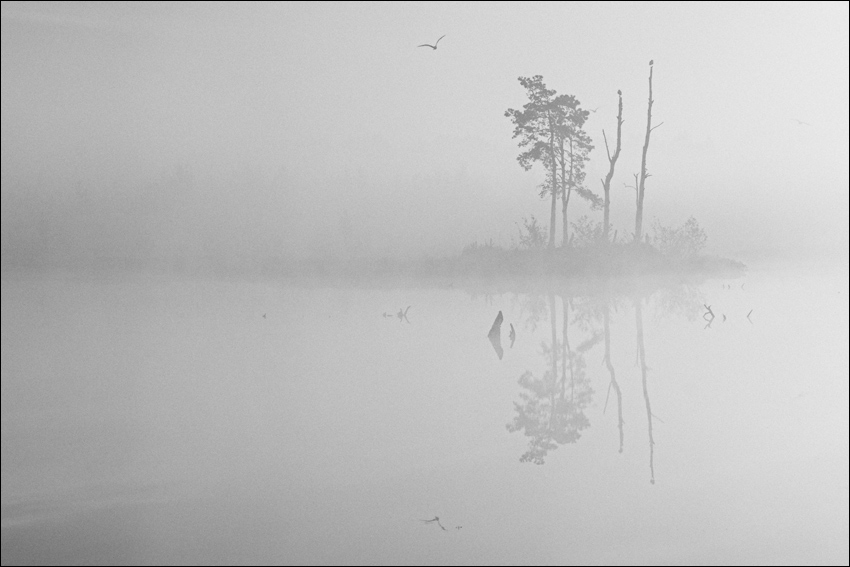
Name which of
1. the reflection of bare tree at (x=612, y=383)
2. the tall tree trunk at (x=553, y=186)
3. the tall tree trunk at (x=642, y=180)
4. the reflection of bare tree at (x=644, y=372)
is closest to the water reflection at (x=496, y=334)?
the reflection of bare tree at (x=612, y=383)

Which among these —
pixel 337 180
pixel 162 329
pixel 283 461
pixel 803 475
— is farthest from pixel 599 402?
pixel 337 180

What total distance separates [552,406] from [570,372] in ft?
3.62

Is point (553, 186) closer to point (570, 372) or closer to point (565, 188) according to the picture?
point (565, 188)

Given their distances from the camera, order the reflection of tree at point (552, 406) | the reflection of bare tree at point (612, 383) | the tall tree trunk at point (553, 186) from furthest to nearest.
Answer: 1. the tall tree trunk at point (553, 186)
2. the reflection of bare tree at point (612, 383)
3. the reflection of tree at point (552, 406)

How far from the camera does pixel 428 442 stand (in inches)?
169

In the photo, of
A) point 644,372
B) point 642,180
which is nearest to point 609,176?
point 642,180

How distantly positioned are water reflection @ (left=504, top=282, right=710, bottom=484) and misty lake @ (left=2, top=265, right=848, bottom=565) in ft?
0.09

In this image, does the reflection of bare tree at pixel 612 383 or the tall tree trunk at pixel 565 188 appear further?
the tall tree trunk at pixel 565 188

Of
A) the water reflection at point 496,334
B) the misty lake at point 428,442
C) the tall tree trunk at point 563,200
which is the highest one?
the tall tree trunk at point 563,200

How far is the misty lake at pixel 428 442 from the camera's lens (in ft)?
10.4

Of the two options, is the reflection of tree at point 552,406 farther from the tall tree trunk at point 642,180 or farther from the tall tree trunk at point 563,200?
the tall tree trunk at point 642,180

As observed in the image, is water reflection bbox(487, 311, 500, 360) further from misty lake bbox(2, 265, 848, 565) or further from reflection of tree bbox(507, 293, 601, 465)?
reflection of tree bbox(507, 293, 601, 465)

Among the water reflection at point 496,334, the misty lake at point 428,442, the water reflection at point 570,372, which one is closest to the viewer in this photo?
the misty lake at point 428,442

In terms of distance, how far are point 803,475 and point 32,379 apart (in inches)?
223
